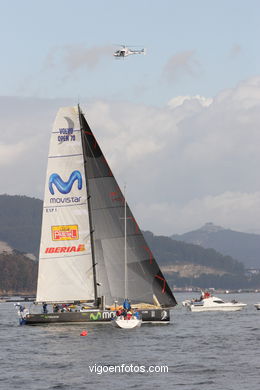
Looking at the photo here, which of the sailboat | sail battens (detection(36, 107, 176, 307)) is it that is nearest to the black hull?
the sailboat

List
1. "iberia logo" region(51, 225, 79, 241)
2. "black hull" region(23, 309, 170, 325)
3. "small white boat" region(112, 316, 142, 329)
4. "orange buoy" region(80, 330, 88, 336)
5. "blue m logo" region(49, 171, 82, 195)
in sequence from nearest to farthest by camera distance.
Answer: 1. "orange buoy" region(80, 330, 88, 336)
2. "small white boat" region(112, 316, 142, 329)
3. "black hull" region(23, 309, 170, 325)
4. "blue m logo" region(49, 171, 82, 195)
5. "iberia logo" region(51, 225, 79, 241)

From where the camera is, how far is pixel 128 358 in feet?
195

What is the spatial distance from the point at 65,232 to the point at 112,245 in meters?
4.33

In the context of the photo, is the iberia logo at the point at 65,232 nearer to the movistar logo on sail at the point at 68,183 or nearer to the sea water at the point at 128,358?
the movistar logo on sail at the point at 68,183

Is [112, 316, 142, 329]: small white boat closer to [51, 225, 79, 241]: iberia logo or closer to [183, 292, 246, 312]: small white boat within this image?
[51, 225, 79, 241]: iberia logo

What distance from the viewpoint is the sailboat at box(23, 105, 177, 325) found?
8175 centimetres

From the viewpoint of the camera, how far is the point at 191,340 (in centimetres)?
7369

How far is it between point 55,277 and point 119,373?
3014 cm

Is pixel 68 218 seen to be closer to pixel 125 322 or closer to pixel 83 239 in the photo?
pixel 83 239

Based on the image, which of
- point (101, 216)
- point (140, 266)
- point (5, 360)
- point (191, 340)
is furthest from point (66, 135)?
point (5, 360)

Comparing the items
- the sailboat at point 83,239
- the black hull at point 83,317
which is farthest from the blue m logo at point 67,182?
the black hull at point 83,317

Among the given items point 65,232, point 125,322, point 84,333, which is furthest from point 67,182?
point 84,333

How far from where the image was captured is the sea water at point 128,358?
49344 millimetres

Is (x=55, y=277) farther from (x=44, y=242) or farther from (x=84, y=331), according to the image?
(x=84, y=331)
